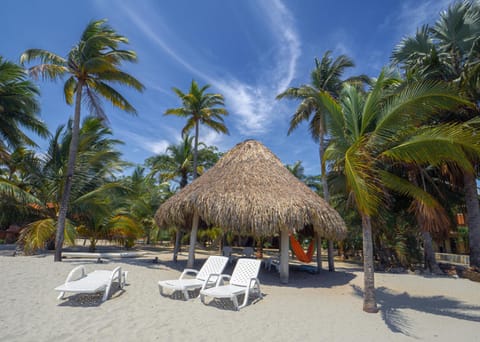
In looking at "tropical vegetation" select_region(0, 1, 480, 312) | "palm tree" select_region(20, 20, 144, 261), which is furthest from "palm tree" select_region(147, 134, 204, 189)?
"palm tree" select_region(20, 20, 144, 261)

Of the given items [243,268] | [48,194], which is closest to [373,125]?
[243,268]

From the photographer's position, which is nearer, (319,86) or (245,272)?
(245,272)

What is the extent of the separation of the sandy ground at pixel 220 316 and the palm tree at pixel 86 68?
12.0 feet

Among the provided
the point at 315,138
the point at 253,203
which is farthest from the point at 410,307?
the point at 315,138

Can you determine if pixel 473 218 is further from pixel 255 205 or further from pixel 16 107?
pixel 16 107

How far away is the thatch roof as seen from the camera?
296 inches

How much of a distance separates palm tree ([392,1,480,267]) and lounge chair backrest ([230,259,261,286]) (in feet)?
29.9

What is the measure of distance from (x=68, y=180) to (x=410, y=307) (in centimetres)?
1133

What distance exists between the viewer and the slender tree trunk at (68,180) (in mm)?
8891

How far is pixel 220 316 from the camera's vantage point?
177 inches

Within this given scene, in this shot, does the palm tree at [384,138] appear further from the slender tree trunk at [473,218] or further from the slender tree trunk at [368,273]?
the slender tree trunk at [473,218]

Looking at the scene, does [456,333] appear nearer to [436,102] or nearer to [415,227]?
[436,102]

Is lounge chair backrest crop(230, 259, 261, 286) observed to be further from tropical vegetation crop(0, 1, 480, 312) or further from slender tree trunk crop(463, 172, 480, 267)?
slender tree trunk crop(463, 172, 480, 267)

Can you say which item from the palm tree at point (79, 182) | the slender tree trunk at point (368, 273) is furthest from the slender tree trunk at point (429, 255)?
the palm tree at point (79, 182)
